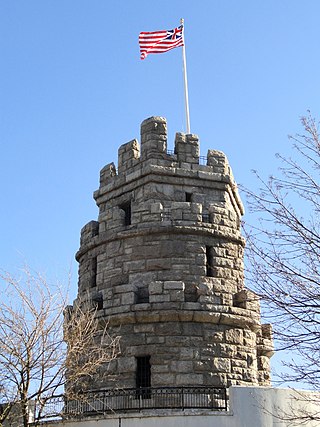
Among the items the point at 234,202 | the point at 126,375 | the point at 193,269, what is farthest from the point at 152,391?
the point at 234,202

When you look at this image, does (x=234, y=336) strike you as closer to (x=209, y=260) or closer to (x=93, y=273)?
(x=209, y=260)

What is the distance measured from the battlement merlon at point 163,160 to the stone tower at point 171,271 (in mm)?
30

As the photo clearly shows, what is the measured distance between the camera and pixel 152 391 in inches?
637

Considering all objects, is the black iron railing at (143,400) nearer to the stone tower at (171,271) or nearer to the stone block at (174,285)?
the stone tower at (171,271)

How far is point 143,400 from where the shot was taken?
15969 millimetres

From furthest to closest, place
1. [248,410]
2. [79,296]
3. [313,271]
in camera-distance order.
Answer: [79,296], [248,410], [313,271]

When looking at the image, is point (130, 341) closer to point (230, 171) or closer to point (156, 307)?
point (156, 307)

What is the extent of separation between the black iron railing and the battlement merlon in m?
5.70

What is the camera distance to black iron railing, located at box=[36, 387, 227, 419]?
50.5 ft

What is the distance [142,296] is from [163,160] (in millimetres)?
3740

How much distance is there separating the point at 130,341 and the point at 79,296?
9.97ft

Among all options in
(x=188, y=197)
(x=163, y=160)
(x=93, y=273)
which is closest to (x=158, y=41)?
(x=163, y=160)

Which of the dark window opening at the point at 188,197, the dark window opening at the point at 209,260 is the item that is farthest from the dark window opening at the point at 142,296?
the dark window opening at the point at 188,197

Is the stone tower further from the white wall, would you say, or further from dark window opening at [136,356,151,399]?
the white wall
